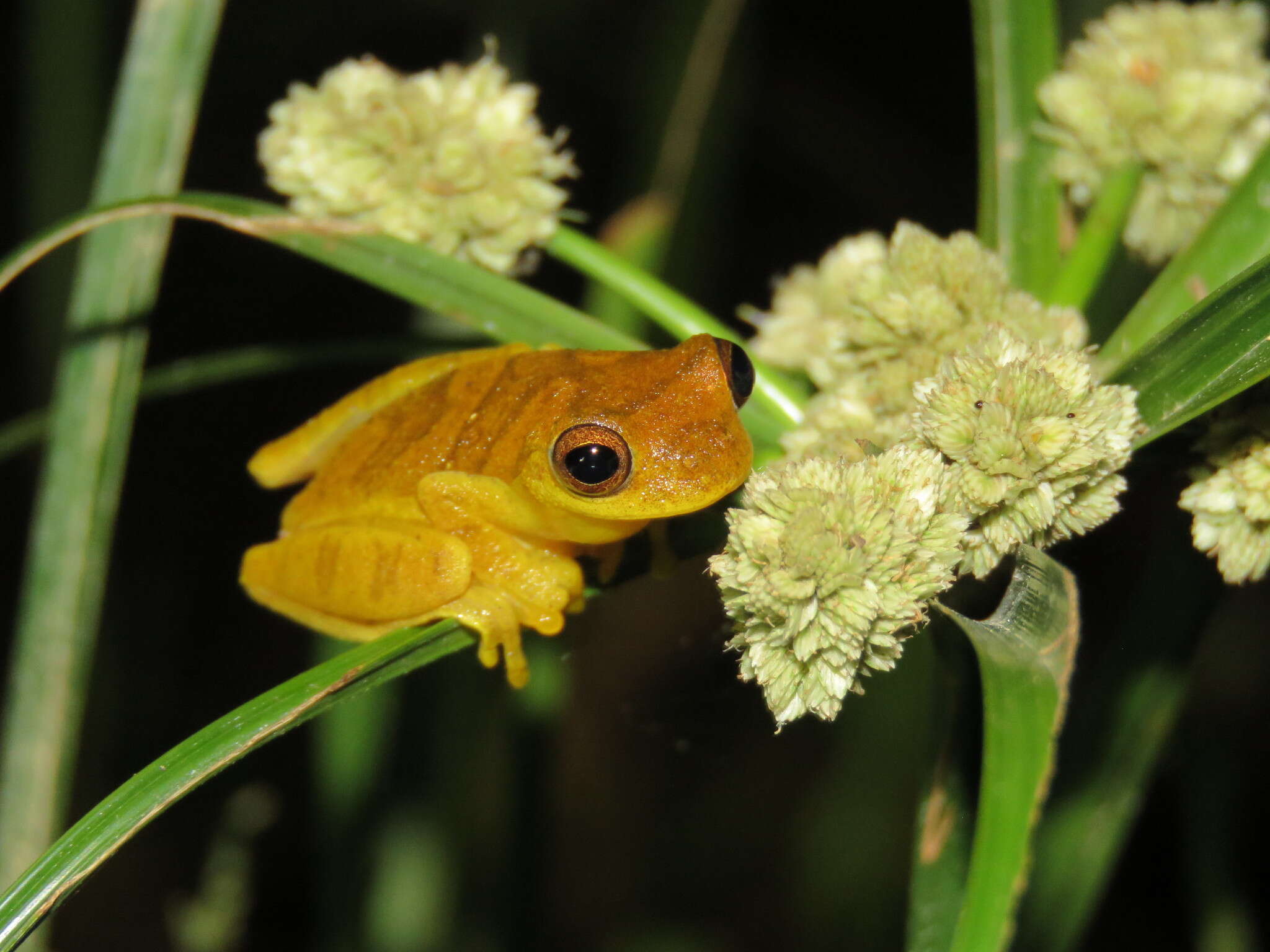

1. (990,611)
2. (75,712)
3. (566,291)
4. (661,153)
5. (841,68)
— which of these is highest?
(841,68)

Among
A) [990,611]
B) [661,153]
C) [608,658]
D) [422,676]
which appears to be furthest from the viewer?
[608,658]

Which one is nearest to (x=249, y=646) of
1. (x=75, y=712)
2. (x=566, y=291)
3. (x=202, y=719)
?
(x=202, y=719)

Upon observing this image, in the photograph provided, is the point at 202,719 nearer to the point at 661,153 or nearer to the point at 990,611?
the point at 661,153

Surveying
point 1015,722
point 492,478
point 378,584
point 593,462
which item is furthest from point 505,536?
point 1015,722

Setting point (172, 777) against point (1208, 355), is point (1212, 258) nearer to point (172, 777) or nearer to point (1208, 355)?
point (1208, 355)

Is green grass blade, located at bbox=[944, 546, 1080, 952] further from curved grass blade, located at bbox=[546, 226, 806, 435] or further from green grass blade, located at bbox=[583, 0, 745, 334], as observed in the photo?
green grass blade, located at bbox=[583, 0, 745, 334]

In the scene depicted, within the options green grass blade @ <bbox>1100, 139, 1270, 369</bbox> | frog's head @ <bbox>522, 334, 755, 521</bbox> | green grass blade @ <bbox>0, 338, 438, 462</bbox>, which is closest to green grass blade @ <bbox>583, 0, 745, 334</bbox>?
green grass blade @ <bbox>0, 338, 438, 462</bbox>
